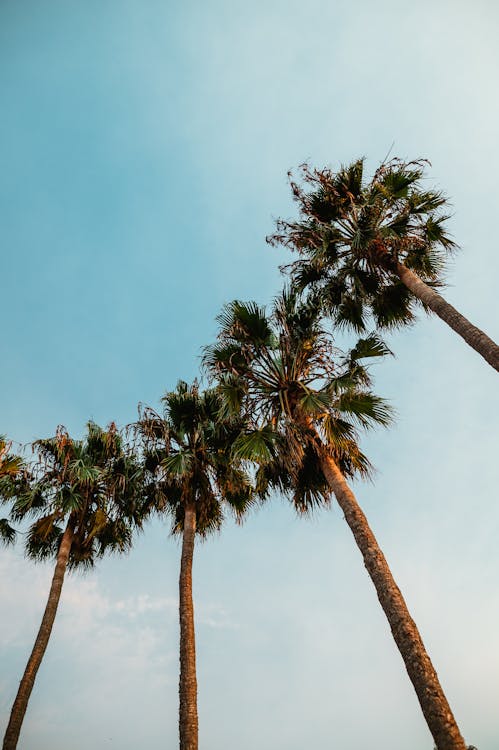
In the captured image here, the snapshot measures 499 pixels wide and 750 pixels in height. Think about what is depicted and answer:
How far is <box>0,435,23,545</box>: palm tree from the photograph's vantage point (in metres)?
11.9

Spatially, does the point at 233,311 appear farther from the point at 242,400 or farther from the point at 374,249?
the point at 374,249

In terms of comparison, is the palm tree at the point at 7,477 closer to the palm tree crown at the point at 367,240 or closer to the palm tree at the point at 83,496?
the palm tree at the point at 83,496

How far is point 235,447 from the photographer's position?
9.75 metres

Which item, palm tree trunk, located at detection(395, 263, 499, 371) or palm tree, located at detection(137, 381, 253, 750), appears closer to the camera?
palm tree trunk, located at detection(395, 263, 499, 371)

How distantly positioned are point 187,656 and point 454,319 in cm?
880

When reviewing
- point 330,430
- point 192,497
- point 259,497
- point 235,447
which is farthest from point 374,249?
point 192,497

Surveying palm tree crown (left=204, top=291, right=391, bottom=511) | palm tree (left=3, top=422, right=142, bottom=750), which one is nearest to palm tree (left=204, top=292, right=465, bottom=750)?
palm tree crown (left=204, top=291, right=391, bottom=511)

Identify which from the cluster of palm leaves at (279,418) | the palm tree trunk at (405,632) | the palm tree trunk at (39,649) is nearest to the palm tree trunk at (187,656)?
the cluster of palm leaves at (279,418)

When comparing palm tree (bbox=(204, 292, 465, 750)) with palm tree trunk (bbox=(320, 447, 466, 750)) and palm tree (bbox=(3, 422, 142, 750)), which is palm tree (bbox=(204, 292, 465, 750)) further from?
palm tree (bbox=(3, 422, 142, 750))

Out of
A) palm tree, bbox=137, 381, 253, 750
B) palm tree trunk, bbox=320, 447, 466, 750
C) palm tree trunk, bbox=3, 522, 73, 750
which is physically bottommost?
palm tree trunk, bbox=320, 447, 466, 750

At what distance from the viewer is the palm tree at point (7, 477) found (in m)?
11.9

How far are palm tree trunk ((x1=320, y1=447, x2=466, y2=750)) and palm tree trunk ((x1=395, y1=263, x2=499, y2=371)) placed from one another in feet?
11.8

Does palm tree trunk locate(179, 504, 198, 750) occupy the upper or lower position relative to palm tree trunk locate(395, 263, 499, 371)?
lower

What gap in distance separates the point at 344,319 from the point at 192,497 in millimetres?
6479
